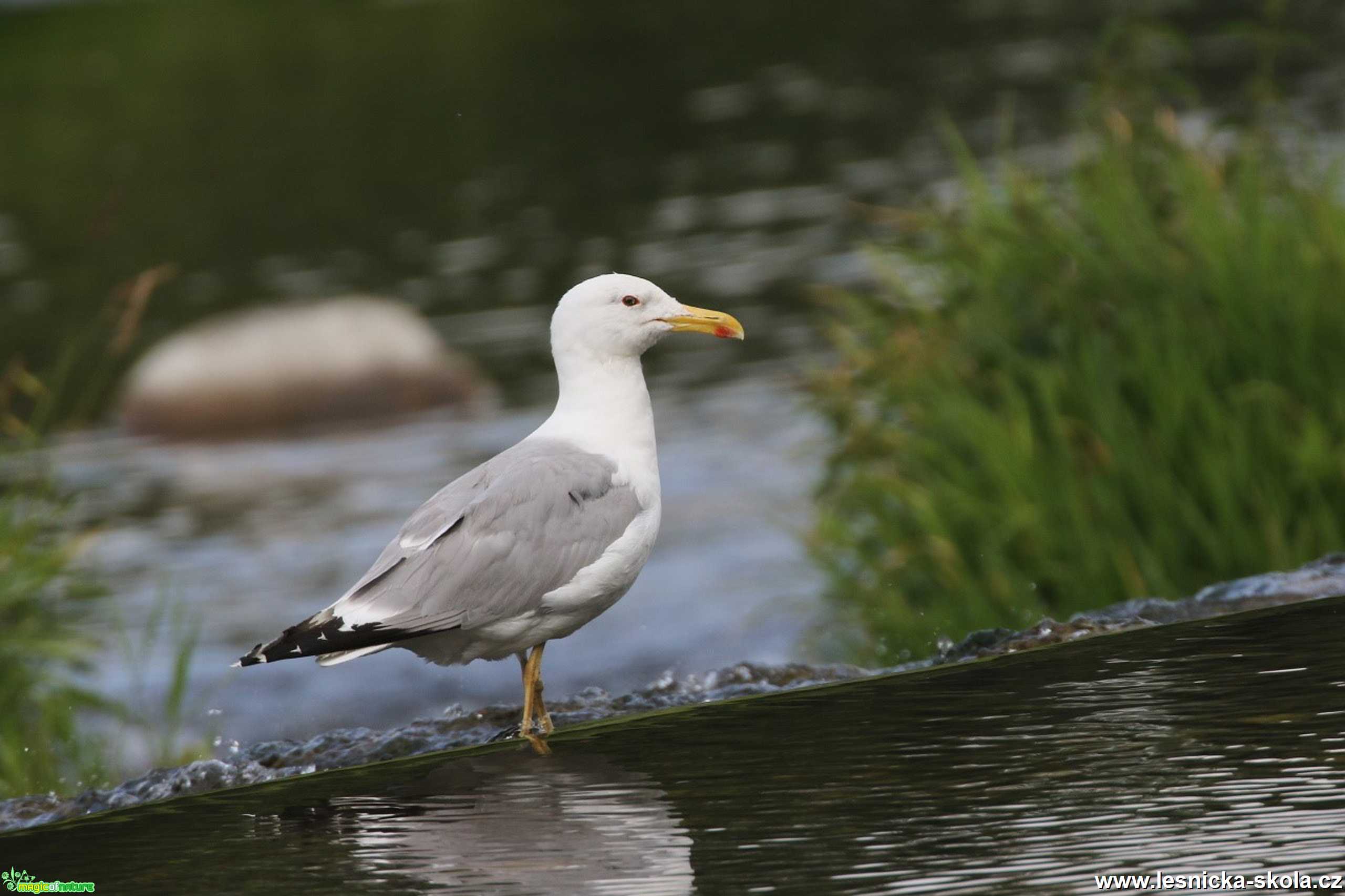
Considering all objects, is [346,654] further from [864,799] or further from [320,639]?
[864,799]

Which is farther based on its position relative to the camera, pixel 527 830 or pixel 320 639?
pixel 320 639

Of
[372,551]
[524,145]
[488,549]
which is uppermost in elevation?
[524,145]

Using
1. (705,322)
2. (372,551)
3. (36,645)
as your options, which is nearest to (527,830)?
(705,322)

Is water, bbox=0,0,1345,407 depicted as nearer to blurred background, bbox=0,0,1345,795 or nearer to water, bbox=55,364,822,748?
blurred background, bbox=0,0,1345,795

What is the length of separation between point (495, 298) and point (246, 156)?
307 inches

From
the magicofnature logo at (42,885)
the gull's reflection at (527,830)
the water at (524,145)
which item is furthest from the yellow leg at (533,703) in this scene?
the water at (524,145)

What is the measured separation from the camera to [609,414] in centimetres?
461

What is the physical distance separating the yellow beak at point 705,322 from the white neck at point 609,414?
0.46 ft

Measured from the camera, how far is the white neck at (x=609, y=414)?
456 cm

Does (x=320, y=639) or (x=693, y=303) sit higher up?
(x=693, y=303)

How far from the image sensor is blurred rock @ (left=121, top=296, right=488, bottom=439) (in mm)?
14234

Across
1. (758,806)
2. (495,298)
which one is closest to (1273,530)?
(758,806)

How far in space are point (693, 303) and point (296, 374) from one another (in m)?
3.19

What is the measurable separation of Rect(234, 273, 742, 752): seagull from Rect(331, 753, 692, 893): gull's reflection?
0.56 m
